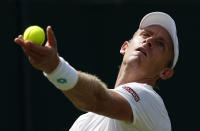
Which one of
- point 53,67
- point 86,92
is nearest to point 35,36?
point 53,67

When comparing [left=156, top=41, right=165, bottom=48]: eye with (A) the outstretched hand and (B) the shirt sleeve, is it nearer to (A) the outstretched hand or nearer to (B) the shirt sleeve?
(B) the shirt sleeve

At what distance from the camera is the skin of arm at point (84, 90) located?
2170 mm

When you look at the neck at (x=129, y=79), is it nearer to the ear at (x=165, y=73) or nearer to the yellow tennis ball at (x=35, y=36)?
the ear at (x=165, y=73)

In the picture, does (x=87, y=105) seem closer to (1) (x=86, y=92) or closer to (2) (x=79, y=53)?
(1) (x=86, y=92)

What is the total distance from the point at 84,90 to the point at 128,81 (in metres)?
0.82

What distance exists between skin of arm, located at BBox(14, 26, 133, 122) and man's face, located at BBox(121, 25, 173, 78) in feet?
1.88

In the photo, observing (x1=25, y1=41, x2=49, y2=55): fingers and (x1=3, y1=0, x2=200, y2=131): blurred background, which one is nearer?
(x1=25, y1=41, x2=49, y2=55): fingers

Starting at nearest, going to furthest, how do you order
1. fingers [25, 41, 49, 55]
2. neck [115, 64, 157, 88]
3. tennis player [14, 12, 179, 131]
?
1. fingers [25, 41, 49, 55]
2. tennis player [14, 12, 179, 131]
3. neck [115, 64, 157, 88]

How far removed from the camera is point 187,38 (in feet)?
21.0

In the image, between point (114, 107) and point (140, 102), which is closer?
point (114, 107)

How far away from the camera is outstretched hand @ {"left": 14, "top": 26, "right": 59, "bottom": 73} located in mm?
2145

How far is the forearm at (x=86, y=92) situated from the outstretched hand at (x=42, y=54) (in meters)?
0.16

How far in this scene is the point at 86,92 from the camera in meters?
2.34

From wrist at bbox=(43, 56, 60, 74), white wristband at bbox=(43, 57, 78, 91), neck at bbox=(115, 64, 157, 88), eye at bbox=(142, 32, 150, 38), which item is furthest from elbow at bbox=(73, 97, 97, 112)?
eye at bbox=(142, 32, 150, 38)
